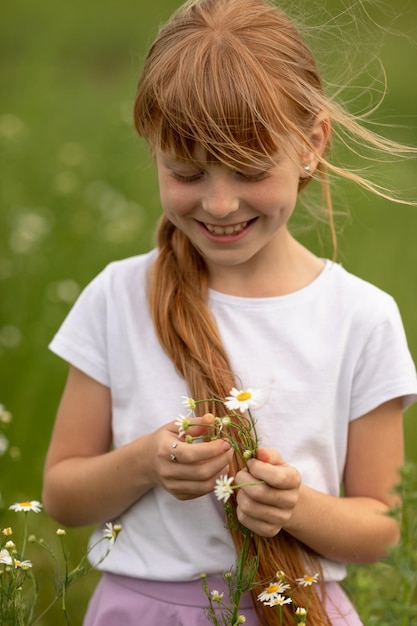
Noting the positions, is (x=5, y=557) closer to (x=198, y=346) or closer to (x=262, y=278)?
(x=198, y=346)

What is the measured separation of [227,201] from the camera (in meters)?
2.07

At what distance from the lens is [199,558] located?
7.26ft

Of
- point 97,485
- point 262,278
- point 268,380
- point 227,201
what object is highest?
point 227,201

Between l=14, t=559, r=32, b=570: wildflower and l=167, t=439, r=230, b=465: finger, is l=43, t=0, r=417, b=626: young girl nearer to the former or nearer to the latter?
l=167, t=439, r=230, b=465: finger

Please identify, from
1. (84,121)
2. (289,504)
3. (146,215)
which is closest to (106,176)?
(146,215)

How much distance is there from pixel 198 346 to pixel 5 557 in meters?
0.64

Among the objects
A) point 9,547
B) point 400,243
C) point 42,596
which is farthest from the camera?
point 400,243

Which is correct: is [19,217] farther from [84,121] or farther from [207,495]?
[84,121]

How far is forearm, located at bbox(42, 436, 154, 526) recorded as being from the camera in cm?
222

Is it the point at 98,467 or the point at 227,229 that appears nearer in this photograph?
the point at 227,229

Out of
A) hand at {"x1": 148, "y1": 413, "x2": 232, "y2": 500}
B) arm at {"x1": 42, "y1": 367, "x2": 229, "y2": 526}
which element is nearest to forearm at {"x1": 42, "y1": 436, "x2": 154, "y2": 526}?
→ arm at {"x1": 42, "y1": 367, "x2": 229, "y2": 526}

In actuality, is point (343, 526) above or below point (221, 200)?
below

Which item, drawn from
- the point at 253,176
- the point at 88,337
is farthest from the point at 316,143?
the point at 88,337

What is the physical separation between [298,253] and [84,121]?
5333mm
